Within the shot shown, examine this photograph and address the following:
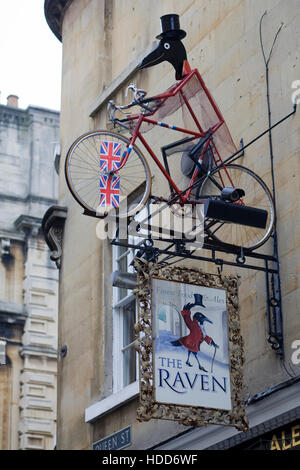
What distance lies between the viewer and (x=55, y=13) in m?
20.1

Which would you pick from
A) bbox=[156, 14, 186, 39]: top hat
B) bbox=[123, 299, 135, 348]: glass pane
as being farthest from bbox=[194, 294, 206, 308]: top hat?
bbox=[123, 299, 135, 348]: glass pane

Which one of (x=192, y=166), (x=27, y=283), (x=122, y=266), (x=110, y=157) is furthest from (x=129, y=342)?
(x=27, y=283)

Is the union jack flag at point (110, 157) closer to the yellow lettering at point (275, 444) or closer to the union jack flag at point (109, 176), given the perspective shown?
the union jack flag at point (109, 176)

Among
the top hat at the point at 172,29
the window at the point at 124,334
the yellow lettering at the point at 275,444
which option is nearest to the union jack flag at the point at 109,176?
the top hat at the point at 172,29

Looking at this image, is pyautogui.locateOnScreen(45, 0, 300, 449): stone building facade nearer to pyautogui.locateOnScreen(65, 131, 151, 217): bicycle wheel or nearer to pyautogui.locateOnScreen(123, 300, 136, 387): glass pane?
pyautogui.locateOnScreen(123, 300, 136, 387): glass pane

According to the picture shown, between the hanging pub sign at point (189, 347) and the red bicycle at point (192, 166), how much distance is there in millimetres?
792

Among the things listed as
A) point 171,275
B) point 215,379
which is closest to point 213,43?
point 171,275

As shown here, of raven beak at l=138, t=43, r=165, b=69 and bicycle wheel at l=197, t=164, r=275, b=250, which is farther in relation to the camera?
raven beak at l=138, t=43, r=165, b=69

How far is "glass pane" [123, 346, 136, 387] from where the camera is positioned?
15.1 m

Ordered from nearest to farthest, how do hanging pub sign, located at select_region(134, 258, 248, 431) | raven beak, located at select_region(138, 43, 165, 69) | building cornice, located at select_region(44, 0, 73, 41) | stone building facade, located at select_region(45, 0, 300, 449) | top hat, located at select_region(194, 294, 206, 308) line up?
hanging pub sign, located at select_region(134, 258, 248, 431), top hat, located at select_region(194, 294, 206, 308), stone building facade, located at select_region(45, 0, 300, 449), raven beak, located at select_region(138, 43, 165, 69), building cornice, located at select_region(44, 0, 73, 41)

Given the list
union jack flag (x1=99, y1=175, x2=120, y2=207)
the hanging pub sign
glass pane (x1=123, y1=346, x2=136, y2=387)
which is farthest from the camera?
glass pane (x1=123, y1=346, x2=136, y2=387)

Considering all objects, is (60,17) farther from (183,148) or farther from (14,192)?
(14,192)

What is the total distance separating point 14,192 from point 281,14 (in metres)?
20.7

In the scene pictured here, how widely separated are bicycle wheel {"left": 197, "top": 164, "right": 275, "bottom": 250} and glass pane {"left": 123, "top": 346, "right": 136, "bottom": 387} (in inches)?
108
